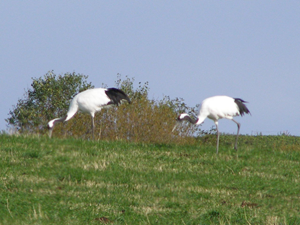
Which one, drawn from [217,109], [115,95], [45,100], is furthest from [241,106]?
[45,100]

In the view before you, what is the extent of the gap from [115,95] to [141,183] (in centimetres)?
886

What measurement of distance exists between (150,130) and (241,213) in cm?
1866

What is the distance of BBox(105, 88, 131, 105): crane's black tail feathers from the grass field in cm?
374

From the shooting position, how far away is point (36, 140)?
52.4 ft

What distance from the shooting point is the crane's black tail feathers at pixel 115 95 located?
65.2 ft

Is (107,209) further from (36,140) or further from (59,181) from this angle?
(36,140)

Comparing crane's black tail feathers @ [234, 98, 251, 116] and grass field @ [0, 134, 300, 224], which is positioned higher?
crane's black tail feathers @ [234, 98, 251, 116]

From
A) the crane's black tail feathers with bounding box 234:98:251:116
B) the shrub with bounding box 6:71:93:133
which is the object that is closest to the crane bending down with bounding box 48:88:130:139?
the crane's black tail feathers with bounding box 234:98:251:116

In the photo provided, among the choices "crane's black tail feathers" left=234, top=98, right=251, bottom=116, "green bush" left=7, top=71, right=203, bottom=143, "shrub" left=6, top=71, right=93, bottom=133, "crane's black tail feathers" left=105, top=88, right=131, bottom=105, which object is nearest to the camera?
"crane's black tail feathers" left=234, top=98, right=251, bottom=116

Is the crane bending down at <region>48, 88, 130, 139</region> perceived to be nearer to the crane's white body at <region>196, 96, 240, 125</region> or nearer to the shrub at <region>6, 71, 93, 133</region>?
the crane's white body at <region>196, 96, 240, 125</region>

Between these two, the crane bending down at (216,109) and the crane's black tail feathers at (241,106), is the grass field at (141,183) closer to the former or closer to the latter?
the crane bending down at (216,109)

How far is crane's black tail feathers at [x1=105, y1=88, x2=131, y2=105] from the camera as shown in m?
19.9

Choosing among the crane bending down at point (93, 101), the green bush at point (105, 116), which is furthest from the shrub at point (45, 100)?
the crane bending down at point (93, 101)

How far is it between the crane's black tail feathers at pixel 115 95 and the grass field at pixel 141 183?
3742 mm
